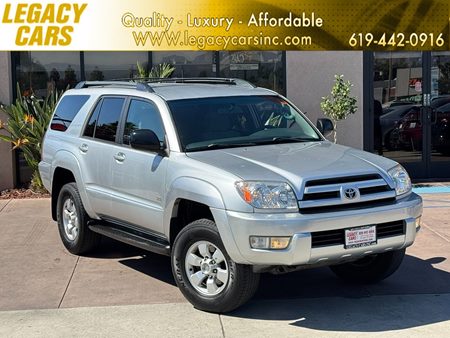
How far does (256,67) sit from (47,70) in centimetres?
386

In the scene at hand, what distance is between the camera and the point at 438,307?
5500 mm

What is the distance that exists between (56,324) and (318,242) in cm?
220

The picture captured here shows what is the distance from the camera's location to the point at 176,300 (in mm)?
5750

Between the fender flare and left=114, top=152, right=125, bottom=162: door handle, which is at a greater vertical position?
left=114, top=152, right=125, bottom=162: door handle

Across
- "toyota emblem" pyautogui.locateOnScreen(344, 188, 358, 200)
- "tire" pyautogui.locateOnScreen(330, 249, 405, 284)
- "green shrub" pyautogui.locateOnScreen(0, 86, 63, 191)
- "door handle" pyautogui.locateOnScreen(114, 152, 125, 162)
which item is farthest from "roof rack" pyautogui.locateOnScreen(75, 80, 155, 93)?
"green shrub" pyautogui.locateOnScreen(0, 86, 63, 191)

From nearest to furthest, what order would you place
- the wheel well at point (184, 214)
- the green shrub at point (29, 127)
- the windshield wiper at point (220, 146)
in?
1. the wheel well at point (184, 214)
2. the windshield wiper at point (220, 146)
3. the green shrub at point (29, 127)

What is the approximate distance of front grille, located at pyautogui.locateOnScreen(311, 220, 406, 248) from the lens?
4895 mm

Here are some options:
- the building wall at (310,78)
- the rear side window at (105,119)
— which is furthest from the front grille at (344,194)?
the building wall at (310,78)

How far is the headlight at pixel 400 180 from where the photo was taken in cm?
539

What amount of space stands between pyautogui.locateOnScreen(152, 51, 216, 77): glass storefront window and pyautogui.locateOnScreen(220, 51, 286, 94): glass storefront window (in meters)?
0.23

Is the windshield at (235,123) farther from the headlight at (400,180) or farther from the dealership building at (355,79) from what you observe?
the dealership building at (355,79)

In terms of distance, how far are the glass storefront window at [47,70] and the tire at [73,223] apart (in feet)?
16.0

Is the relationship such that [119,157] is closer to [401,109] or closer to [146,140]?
[146,140]

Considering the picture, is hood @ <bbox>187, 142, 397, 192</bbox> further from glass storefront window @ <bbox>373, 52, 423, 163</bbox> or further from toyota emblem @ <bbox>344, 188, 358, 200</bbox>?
glass storefront window @ <bbox>373, 52, 423, 163</bbox>
